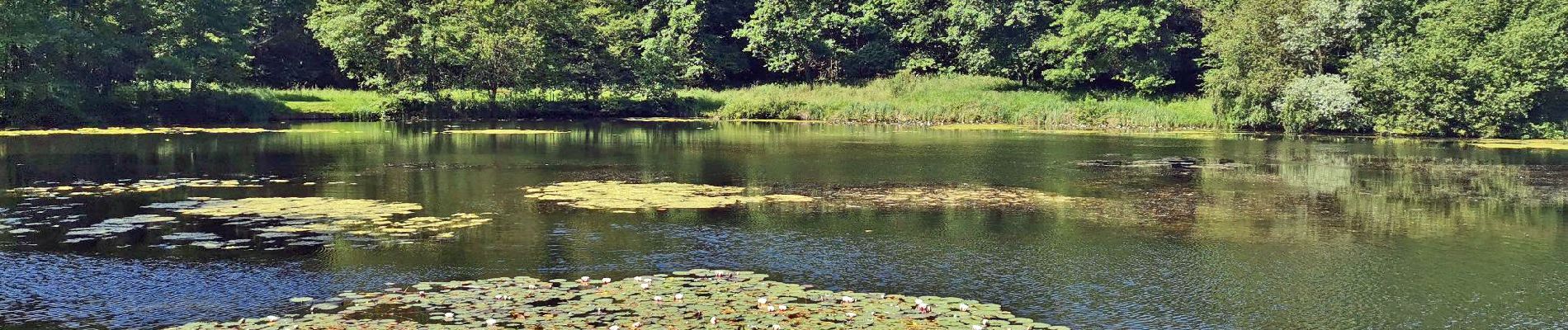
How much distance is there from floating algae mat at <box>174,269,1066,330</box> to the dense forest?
117 feet

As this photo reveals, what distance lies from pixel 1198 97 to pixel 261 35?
50.4m

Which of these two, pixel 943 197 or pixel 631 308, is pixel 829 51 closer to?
pixel 943 197

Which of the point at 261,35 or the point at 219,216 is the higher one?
the point at 261,35

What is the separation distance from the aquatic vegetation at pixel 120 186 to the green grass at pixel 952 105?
1418 inches

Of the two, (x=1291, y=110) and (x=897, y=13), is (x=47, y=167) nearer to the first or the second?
(x=1291, y=110)

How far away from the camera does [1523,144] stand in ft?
135

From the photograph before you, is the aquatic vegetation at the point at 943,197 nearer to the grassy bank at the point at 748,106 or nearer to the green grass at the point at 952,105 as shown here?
the grassy bank at the point at 748,106

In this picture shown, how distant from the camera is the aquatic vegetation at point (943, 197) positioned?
22.9 m

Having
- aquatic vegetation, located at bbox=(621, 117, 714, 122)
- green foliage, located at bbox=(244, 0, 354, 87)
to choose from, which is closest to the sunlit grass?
green foliage, located at bbox=(244, 0, 354, 87)

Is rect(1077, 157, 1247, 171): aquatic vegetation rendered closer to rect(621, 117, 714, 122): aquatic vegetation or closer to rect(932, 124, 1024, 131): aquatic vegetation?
rect(932, 124, 1024, 131): aquatic vegetation

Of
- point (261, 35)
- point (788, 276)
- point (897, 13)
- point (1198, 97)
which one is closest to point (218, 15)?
point (261, 35)

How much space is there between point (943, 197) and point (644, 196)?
549cm

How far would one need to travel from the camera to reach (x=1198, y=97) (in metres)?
57.7

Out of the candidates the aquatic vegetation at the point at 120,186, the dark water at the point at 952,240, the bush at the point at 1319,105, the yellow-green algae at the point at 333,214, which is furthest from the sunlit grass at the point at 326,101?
the bush at the point at 1319,105
